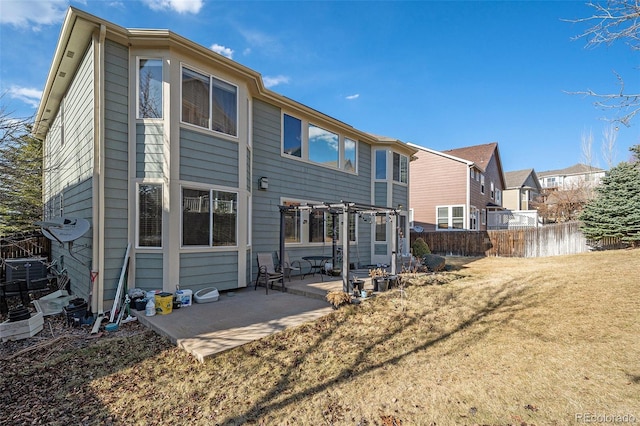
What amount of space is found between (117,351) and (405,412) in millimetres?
4040

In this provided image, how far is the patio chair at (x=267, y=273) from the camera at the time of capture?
767 centimetres

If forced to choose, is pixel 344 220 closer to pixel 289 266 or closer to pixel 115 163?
pixel 289 266

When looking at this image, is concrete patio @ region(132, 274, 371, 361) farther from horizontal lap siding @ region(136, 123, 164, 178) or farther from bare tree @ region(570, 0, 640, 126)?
bare tree @ region(570, 0, 640, 126)

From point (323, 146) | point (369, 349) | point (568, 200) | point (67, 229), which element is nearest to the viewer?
point (369, 349)

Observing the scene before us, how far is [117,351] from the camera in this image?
4.48 m

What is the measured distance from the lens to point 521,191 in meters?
32.9

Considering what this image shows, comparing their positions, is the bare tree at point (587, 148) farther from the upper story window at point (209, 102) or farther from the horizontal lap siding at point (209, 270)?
the horizontal lap siding at point (209, 270)

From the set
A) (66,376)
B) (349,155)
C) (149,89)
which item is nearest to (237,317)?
(66,376)

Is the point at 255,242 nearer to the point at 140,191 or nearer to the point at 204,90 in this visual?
the point at 140,191

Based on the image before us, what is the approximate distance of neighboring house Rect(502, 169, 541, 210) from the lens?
32562 millimetres

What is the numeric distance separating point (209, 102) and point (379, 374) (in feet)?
21.4

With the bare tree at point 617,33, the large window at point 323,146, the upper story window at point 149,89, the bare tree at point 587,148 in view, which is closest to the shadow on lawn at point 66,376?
the upper story window at point 149,89

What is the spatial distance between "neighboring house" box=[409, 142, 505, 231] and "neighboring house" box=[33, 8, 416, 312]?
12.9 metres

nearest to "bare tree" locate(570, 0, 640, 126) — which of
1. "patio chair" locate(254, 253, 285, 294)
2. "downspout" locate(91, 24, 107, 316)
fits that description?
"patio chair" locate(254, 253, 285, 294)
